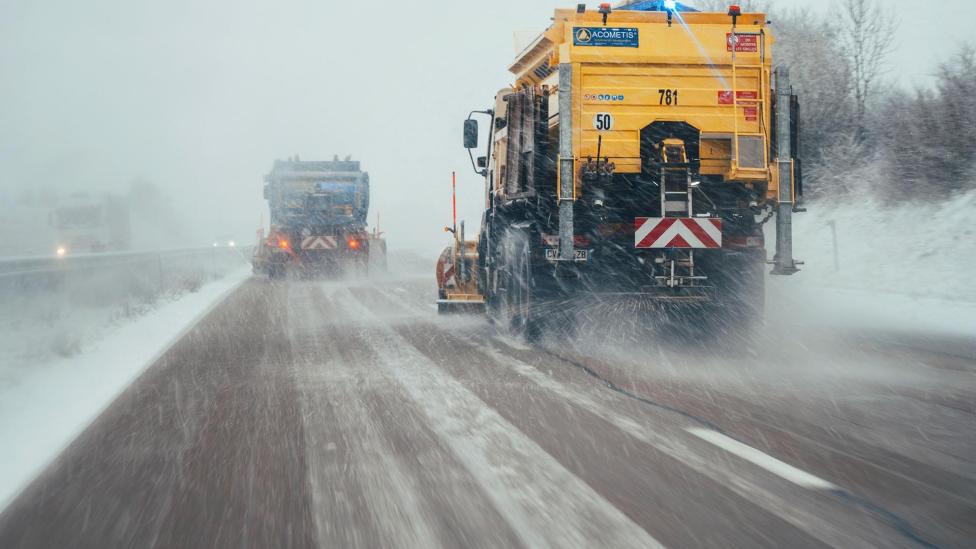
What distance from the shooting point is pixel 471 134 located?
12.9 meters

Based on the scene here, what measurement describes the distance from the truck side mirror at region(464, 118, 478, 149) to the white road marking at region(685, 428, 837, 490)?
25.5 feet

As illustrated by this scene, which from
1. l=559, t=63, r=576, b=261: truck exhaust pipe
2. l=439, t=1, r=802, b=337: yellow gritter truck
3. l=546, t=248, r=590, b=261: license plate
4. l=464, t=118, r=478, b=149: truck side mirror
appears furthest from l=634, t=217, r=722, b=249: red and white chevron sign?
l=464, t=118, r=478, b=149: truck side mirror

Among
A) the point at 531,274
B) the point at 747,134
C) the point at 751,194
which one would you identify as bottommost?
the point at 531,274

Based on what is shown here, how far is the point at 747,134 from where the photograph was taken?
384 inches

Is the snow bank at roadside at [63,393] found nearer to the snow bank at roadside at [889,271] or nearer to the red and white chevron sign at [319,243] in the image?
the snow bank at roadside at [889,271]

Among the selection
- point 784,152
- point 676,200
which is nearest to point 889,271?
point 784,152

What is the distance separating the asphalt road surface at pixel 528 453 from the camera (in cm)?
398

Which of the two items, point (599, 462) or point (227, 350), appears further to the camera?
point (227, 350)

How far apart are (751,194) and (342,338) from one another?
5101mm

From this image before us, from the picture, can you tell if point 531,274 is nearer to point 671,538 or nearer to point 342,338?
point 342,338

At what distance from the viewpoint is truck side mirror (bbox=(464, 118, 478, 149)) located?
12.8 meters

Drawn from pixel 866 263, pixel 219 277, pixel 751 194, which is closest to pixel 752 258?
pixel 751 194

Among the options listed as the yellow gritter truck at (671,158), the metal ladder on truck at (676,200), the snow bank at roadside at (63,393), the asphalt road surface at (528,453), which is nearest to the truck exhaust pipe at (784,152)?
the yellow gritter truck at (671,158)

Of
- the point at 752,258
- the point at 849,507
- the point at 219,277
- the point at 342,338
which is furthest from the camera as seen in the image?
the point at 219,277
